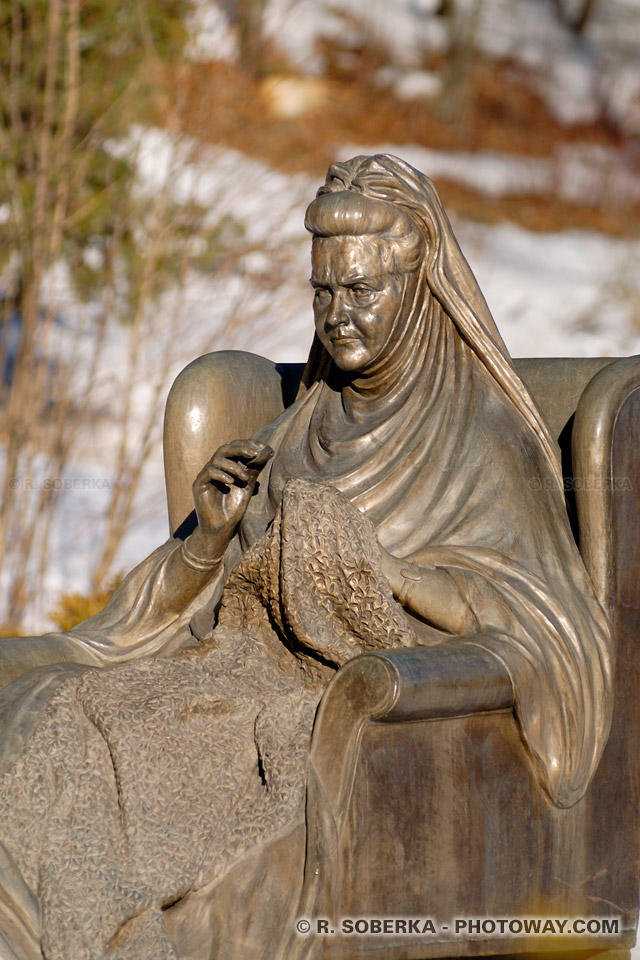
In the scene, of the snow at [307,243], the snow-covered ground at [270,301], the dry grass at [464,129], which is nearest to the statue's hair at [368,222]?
the snow at [307,243]

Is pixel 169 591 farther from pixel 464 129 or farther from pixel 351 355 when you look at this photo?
pixel 464 129

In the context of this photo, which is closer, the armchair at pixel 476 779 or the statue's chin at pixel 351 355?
the armchair at pixel 476 779

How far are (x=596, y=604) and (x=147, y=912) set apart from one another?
4.57 ft

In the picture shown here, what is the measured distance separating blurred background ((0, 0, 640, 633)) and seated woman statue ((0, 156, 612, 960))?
2.85 meters

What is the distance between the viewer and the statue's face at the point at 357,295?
13.8ft

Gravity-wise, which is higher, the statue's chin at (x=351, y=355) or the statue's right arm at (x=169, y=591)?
the statue's chin at (x=351, y=355)

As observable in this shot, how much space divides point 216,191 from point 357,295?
6318mm

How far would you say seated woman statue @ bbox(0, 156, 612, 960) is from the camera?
3.64m

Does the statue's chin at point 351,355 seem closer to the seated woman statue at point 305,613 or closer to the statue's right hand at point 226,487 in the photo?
the seated woman statue at point 305,613

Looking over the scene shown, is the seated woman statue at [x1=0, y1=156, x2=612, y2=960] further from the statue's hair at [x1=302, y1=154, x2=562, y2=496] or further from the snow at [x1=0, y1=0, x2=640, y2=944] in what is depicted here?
the snow at [x1=0, y1=0, x2=640, y2=944]

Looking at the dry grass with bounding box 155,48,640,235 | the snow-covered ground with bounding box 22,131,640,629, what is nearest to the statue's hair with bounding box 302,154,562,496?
the snow-covered ground with bounding box 22,131,640,629

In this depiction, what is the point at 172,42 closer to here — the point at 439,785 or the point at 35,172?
the point at 35,172

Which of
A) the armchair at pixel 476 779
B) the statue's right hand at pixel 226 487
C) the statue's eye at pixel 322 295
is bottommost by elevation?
the armchair at pixel 476 779

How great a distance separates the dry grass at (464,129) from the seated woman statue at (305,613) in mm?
6473
